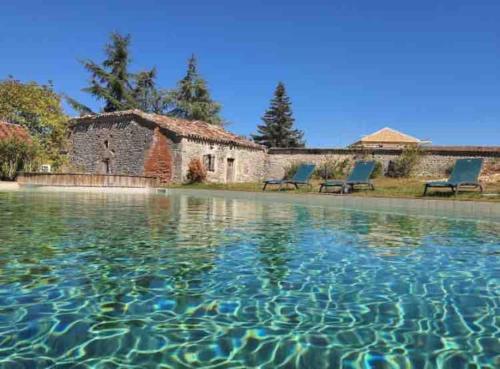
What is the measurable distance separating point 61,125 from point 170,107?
62.8ft

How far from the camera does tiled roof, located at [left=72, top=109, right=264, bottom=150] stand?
26.6 m

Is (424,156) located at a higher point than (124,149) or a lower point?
lower

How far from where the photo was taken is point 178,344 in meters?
2.77

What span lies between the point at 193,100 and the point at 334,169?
21049 millimetres

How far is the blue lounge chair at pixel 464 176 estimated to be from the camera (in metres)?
14.5

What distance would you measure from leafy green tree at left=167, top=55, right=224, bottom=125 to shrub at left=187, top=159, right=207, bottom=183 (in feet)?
55.3

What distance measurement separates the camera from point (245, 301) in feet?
11.9

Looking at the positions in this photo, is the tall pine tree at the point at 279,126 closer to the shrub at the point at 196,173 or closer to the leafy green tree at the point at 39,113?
the shrub at the point at 196,173

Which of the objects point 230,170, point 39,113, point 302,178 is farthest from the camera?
point 230,170

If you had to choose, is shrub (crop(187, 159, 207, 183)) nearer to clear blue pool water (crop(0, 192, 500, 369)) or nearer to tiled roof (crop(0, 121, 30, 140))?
tiled roof (crop(0, 121, 30, 140))

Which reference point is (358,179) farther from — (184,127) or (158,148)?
(184,127)

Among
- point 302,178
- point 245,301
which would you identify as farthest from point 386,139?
A: point 245,301

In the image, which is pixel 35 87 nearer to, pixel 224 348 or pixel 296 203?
pixel 296 203

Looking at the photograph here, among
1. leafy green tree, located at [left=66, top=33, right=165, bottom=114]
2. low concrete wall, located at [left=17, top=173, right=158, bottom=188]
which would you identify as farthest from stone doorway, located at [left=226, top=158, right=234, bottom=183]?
leafy green tree, located at [left=66, top=33, right=165, bottom=114]
